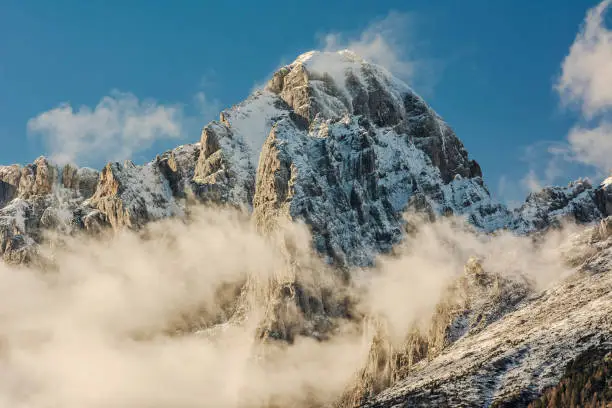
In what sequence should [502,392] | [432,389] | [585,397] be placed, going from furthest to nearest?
1. [432,389]
2. [502,392]
3. [585,397]

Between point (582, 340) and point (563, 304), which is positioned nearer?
point (582, 340)

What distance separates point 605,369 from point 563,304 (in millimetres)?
50173

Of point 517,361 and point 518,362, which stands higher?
point 517,361

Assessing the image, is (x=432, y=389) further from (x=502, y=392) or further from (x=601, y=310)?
(x=601, y=310)

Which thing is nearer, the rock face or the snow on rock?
the rock face

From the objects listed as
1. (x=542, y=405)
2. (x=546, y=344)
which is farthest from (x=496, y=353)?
(x=542, y=405)

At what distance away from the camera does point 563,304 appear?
199750mm

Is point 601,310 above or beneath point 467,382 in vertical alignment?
above

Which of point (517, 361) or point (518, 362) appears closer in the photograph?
point (518, 362)

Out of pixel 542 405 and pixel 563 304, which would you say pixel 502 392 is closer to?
pixel 542 405

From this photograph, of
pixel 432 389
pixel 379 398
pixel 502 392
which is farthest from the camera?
pixel 379 398

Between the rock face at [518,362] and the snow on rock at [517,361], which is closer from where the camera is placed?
the rock face at [518,362]

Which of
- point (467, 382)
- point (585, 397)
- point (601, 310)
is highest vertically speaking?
point (601, 310)

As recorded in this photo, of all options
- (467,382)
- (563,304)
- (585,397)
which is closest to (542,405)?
(585,397)
